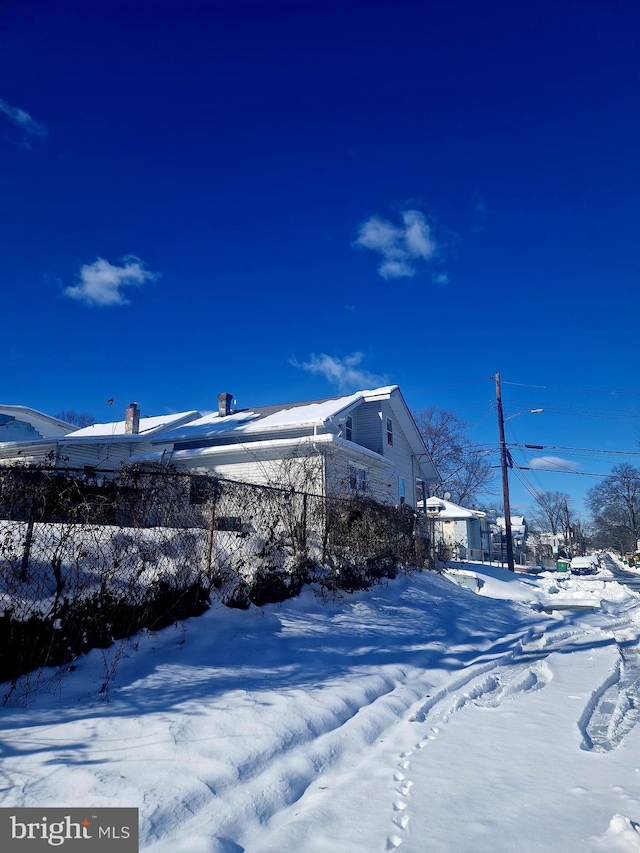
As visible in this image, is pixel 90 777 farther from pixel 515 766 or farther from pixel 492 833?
pixel 515 766

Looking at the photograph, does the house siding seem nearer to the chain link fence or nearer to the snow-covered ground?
the chain link fence

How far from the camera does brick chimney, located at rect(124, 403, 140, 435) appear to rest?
23156 millimetres

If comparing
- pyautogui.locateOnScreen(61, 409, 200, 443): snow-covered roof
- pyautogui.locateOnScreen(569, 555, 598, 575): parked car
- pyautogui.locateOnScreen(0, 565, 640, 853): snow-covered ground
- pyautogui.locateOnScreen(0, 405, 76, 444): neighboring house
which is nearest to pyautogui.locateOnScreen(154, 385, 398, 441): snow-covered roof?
pyautogui.locateOnScreen(61, 409, 200, 443): snow-covered roof

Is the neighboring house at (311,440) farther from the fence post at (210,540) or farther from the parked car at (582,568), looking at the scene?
the parked car at (582,568)

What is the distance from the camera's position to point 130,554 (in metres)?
5.77

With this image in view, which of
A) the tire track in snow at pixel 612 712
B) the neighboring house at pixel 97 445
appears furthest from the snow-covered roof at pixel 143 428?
the tire track in snow at pixel 612 712

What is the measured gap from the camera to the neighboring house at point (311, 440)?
18391mm

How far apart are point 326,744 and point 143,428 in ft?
72.3

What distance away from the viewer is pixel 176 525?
22.2 ft

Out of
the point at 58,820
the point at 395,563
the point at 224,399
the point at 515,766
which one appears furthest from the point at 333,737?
the point at 224,399

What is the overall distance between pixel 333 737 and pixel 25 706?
7.61 feet

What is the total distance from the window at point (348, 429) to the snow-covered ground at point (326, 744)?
1556 cm

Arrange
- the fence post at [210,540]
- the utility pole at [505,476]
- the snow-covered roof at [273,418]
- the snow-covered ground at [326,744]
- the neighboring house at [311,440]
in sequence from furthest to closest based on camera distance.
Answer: the utility pole at [505,476]
the snow-covered roof at [273,418]
the neighboring house at [311,440]
the fence post at [210,540]
the snow-covered ground at [326,744]

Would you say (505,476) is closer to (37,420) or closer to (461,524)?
(461,524)
